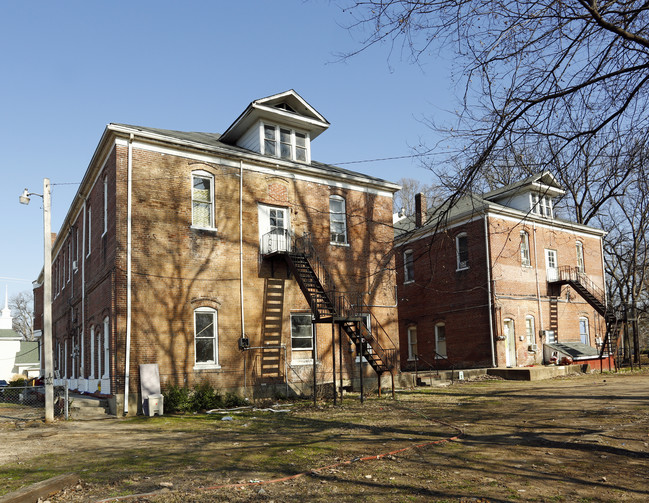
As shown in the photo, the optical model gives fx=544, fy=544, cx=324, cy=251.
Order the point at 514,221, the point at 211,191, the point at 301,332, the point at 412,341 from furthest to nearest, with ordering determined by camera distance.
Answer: the point at 412,341
the point at 514,221
the point at 301,332
the point at 211,191

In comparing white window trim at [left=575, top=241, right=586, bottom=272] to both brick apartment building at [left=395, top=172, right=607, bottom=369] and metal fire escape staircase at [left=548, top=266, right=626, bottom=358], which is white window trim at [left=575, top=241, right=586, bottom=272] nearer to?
brick apartment building at [left=395, top=172, right=607, bottom=369]

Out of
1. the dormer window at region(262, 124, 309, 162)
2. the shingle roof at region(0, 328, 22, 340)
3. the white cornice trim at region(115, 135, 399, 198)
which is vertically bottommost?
the shingle roof at region(0, 328, 22, 340)

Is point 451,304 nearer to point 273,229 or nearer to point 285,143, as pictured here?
point 273,229

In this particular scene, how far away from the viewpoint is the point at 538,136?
786 centimetres

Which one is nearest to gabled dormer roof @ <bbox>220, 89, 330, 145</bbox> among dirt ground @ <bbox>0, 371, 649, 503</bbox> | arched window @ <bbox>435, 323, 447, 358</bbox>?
dirt ground @ <bbox>0, 371, 649, 503</bbox>

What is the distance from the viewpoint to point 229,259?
19.2m

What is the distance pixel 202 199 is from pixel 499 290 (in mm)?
16231

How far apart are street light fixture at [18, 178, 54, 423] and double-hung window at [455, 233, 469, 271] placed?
20.4 metres

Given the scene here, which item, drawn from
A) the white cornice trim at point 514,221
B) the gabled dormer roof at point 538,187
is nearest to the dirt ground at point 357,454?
the gabled dormer roof at point 538,187

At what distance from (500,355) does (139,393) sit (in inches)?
701

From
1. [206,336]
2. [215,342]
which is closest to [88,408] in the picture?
[206,336]

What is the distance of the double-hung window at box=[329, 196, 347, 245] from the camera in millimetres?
22297

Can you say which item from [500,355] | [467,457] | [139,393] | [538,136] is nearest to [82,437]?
[139,393]

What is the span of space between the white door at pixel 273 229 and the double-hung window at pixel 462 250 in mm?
12262
